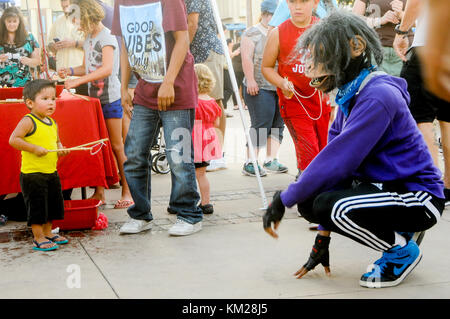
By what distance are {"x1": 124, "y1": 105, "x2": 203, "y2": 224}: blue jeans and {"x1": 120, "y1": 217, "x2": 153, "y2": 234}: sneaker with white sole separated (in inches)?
1.4

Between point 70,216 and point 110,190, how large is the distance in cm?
164

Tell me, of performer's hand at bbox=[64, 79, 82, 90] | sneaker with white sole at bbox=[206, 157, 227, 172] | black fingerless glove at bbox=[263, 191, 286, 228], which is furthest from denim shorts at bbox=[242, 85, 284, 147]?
black fingerless glove at bbox=[263, 191, 286, 228]

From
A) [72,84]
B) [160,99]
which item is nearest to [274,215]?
[160,99]

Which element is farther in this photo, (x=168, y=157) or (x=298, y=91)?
(x=298, y=91)

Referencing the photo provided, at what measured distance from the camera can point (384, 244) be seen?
290cm

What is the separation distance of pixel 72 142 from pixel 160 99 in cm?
98

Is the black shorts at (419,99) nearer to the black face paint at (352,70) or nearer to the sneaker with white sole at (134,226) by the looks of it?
the black face paint at (352,70)

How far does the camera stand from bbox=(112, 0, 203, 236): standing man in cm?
393

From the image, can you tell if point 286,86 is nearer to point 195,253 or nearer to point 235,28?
point 195,253

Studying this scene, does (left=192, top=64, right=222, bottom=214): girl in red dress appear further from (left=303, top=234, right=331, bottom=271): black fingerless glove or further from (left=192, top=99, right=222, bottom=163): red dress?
(left=303, top=234, right=331, bottom=271): black fingerless glove

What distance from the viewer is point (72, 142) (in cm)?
451

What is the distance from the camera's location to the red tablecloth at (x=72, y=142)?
4.31m

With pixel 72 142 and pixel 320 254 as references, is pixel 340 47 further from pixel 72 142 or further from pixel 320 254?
pixel 72 142

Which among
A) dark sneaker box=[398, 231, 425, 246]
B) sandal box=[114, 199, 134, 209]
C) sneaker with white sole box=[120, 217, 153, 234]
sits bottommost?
sandal box=[114, 199, 134, 209]
